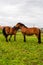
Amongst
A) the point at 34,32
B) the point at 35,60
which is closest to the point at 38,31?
the point at 34,32

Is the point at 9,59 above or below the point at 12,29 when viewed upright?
below

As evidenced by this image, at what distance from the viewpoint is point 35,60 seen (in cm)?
962

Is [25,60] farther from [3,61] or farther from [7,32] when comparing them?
[7,32]

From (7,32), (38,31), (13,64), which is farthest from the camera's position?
(7,32)

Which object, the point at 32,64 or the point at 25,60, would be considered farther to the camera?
the point at 25,60

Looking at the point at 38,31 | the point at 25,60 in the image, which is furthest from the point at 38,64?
the point at 38,31

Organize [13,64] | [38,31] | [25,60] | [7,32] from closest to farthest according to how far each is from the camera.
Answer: [13,64], [25,60], [38,31], [7,32]

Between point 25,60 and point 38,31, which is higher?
point 38,31

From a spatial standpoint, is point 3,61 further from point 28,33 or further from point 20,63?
A: point 28,33

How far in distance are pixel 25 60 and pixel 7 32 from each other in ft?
29.9

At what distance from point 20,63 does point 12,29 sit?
9824mm

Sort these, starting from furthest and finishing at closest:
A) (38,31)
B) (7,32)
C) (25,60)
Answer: (7,32) < (38,31) < (25,60)

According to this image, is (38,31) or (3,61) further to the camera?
(38,31)

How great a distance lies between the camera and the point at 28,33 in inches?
706
